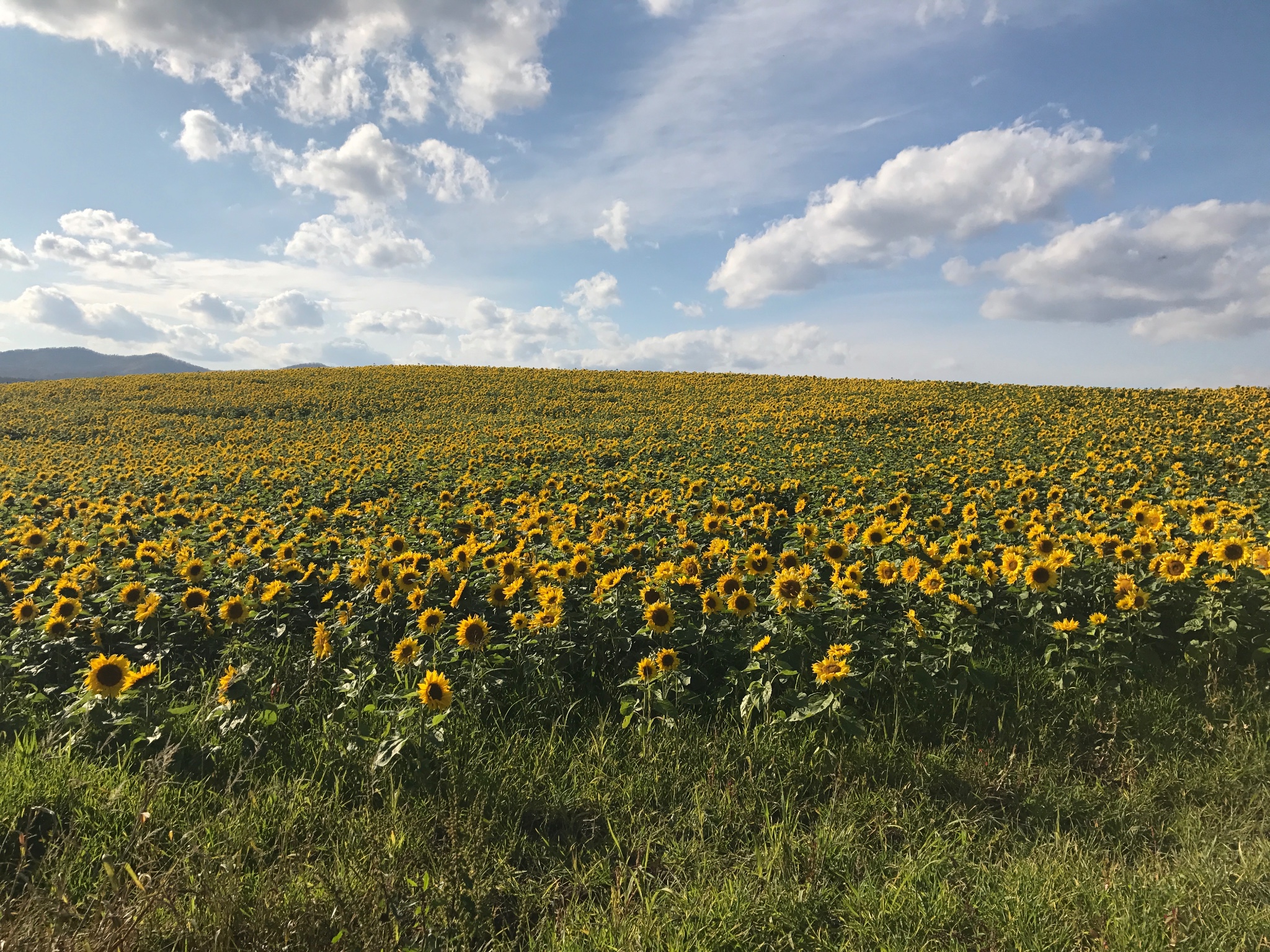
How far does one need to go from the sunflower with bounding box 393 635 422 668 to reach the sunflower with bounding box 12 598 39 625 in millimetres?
3034

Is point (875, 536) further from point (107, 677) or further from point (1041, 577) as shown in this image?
point (107, 677)

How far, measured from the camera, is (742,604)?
4219mm

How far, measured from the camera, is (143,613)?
14.5 ft

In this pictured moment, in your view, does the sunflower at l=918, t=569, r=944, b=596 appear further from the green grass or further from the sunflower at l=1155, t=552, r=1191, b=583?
the sunflower at l=1155, t=552, r=1191, b=583

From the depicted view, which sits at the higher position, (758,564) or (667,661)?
(758,564)

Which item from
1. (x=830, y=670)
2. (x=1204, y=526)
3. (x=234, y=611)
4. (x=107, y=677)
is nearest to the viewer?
(x=107, y=677)

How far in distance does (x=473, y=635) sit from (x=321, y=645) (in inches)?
46.8

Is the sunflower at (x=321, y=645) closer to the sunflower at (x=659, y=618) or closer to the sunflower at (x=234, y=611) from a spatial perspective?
the sunflower at (x=234, y=611)

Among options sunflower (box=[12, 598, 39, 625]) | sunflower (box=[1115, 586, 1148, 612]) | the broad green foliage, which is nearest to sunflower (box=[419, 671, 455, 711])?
the broad green foliage

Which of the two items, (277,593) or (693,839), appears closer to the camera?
(693,839)

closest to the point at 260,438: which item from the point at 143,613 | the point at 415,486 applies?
the point at 415,486

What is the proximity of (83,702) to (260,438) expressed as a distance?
1691 centimetres

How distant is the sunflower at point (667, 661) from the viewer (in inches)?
149

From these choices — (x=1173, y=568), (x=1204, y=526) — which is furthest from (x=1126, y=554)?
(x=1204, y=526)
